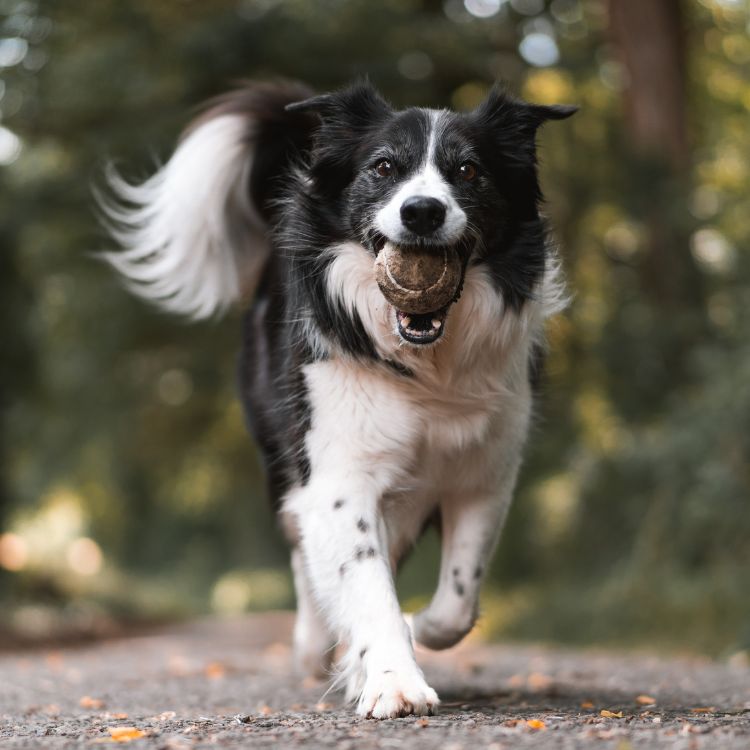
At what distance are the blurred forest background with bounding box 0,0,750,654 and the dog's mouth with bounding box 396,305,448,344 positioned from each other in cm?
447

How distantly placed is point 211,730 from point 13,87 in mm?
8479

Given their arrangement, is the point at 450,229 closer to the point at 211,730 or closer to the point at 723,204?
the point at 211,730

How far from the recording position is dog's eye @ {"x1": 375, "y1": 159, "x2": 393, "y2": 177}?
4.17m

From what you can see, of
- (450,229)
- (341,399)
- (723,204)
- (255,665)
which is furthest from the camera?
(723,204)

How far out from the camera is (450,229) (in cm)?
396

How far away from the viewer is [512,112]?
4.49m

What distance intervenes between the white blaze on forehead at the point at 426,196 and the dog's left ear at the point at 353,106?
451mm

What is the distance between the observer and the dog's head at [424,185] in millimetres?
3992

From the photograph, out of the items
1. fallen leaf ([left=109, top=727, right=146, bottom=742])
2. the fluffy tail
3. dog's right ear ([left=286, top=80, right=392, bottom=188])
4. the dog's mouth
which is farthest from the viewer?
the fluffy tail

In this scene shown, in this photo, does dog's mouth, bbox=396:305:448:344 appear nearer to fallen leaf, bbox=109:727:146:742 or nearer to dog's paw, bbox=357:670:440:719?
dog's paw, bbox=357:670:440:719

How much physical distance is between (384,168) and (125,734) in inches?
77.5

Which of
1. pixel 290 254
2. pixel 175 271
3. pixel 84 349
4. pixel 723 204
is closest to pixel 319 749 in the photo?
pixel 290 254

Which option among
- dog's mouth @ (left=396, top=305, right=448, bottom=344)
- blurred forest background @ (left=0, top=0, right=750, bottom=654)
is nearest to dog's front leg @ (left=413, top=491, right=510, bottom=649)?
dog's mouth @ (left=396, top=305, right=448, bottom=344)

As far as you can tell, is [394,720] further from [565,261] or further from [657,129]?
[657,129]
